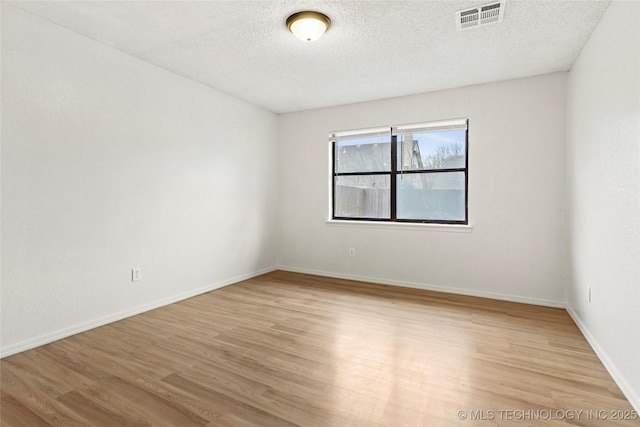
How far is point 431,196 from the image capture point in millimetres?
4219

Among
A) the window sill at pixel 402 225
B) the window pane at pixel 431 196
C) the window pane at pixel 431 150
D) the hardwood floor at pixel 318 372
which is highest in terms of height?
the window pane at pixel 431 150

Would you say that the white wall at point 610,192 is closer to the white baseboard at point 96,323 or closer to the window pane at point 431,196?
the window pane at point 431,196

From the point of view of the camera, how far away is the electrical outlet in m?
3.18

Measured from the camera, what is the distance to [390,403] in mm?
1791

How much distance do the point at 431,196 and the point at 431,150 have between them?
605 millimetres

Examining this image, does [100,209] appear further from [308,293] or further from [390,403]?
[390,403]

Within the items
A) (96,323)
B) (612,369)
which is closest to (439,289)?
(612,369)

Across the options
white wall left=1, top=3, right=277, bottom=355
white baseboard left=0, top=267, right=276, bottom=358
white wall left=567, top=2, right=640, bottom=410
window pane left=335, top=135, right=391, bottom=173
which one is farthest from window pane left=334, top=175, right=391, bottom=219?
white wall left=567, top=2, right=640, bottom=410

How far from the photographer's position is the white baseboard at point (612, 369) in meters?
1.77

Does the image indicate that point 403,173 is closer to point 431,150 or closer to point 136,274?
point 431,150

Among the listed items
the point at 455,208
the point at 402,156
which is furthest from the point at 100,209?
the point at 455,208

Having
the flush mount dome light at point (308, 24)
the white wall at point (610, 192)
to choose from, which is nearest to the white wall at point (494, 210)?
the white wall at point (610, 192)

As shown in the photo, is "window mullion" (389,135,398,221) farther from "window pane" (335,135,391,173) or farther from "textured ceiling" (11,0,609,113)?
"textured ceiling" (11,0,609,113)

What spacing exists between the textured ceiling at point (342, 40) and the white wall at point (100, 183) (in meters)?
0.30
